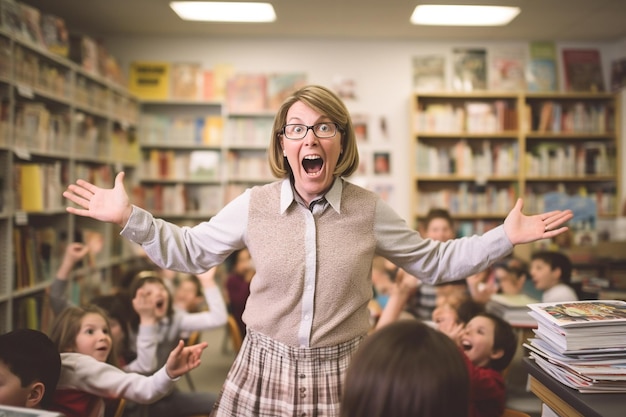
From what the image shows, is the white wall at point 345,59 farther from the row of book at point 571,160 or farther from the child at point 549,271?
the child at point 549,271

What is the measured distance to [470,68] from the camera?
5473 mm

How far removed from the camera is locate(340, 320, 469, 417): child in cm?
82

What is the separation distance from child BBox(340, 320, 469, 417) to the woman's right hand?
778 mm

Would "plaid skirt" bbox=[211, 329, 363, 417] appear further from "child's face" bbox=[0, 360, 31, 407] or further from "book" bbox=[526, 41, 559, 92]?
"book" bbox=[526, 41, 559, 92]

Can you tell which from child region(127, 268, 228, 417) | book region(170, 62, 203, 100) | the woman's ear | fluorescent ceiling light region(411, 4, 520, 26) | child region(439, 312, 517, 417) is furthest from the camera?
book region(170, 62, 203, 100)

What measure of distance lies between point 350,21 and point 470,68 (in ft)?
4.89

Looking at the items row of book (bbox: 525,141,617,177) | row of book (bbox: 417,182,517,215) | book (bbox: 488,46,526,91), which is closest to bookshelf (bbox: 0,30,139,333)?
row of book (bbox: 417,182,517,215)

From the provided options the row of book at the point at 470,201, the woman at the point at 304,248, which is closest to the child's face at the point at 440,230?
the woman at the point at 304,248

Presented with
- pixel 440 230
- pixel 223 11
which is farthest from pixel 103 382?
pixel 223 11

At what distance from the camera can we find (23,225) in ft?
11.3

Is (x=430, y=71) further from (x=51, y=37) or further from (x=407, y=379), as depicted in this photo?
(x=407, y=379)

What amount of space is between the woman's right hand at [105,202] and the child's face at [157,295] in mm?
1088

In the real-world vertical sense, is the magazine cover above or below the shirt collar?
below

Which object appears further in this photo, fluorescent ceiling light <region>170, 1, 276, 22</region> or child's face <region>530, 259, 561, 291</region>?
fluorescent ceiling light <region>170, 1, 276, 22</region>
